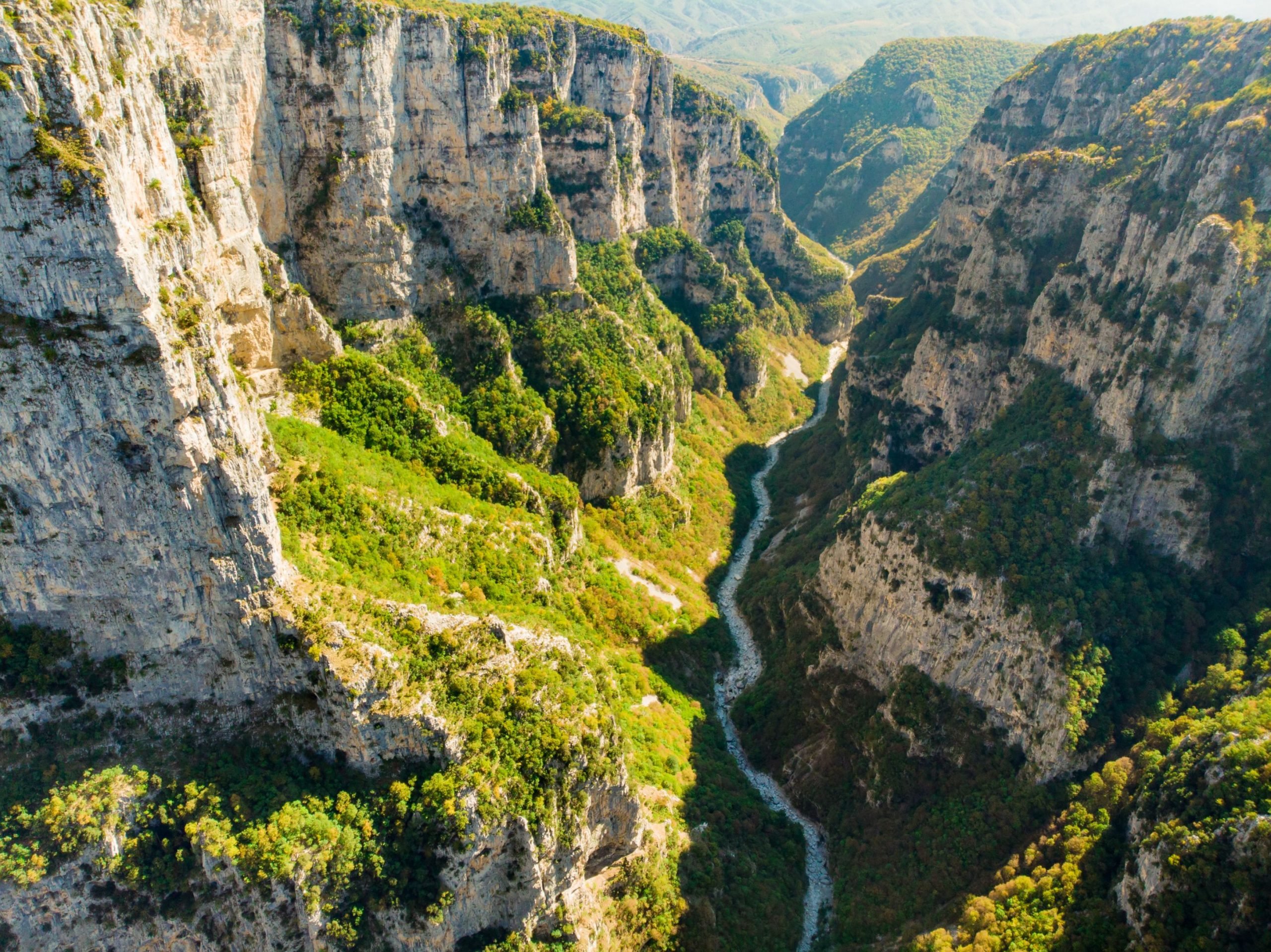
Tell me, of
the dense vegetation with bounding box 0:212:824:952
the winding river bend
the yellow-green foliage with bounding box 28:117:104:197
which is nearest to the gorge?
the yellow-green foliage with bounding box 28:117:104:197

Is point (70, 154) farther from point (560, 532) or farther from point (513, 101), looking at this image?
point (513, 101)

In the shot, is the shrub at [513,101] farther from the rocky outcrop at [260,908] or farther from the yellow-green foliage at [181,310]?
the rocky outcrop at [260,908]

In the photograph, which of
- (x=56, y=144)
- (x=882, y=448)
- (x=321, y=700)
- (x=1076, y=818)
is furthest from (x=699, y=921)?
(x=882, y=448)

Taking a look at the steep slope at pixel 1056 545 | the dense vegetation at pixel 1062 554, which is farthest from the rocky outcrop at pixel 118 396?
the dense vegetation at pixel 1062 554

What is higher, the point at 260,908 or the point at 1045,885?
the point at 1045,885

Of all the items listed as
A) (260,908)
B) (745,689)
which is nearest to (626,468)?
(745,689)

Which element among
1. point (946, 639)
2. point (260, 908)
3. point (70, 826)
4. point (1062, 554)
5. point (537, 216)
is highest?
point (537, 216)

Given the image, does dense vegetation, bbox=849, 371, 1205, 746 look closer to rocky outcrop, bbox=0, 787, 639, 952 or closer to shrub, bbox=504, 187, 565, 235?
rocky outcrop, bbox=0, 787, 639, 952

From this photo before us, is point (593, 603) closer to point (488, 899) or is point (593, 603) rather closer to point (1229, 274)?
point (488, 899)
